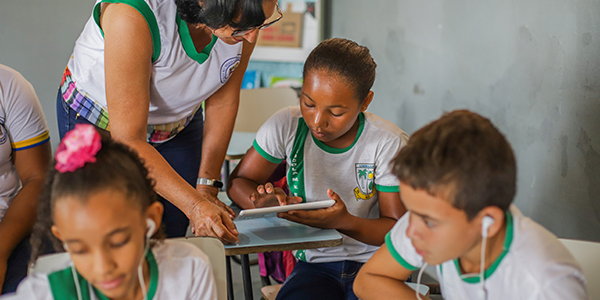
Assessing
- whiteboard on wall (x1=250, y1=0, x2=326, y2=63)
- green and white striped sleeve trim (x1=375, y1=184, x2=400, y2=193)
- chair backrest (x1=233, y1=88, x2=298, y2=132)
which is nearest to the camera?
green and white striped sleeve trim (x1=375, y1=184, x2=400, y2=193)

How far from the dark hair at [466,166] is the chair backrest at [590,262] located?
1.29 ft

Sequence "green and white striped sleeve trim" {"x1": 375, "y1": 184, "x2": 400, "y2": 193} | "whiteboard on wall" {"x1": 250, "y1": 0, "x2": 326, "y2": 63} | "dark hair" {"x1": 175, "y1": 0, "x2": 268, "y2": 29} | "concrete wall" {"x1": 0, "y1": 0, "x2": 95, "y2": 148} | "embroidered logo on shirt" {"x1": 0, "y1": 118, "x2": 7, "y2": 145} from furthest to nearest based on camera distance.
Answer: "whiteboard on wall" {"x1": 250, "y1": 0, "x2": 326, "y2": 63}
"concrete wall" {"x1": 0, "y1": 0, "x2": 95, "y2": 148}
"green and white striped sleeve trim" {"x1": 375, "y1": 184, "x2": 400, "y2": 193}
"embroidered logo on shirt" {"x1": 0, "y1": 118, "x2": 7, "y2": 145}
"dark hair" {"x1": 175, "y1": 0, "x2": 268, "y2": 29}

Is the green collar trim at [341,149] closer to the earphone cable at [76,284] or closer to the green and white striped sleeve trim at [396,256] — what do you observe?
the green and white striped sleeve trim at [396,256]

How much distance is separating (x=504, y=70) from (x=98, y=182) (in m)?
1.71

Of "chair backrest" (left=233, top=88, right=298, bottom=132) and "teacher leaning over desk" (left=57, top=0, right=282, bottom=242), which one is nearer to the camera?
"teacher leaning over desk" (left=57, top=0, right=282, bottom=242)

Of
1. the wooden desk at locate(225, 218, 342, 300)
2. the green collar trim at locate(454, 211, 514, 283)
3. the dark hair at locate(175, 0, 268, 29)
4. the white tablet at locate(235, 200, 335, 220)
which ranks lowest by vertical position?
the wooden desk at locate(225, 218, 342, 300)

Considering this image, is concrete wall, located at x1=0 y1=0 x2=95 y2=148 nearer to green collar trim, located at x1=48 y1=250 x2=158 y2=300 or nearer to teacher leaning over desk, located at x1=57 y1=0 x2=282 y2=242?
teacher leaning over desk, located at x1=57 y1=0 x2=282 y2=242

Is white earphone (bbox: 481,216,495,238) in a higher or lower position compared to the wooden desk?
higher

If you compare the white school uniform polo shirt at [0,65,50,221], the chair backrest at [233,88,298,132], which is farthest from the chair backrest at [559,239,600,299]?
the chair backrest at [233,88,298,132]

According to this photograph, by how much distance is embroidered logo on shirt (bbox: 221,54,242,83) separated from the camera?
4.68 ft

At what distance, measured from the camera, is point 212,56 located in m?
1.37

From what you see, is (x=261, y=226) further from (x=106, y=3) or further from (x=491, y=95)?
(x=491, y=95)

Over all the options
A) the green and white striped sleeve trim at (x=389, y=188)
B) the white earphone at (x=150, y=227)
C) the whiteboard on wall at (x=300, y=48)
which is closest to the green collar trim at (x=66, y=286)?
the white earphone at (x=150, y=227)

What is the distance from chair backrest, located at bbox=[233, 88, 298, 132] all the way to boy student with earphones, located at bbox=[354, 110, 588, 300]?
88.3 inches
